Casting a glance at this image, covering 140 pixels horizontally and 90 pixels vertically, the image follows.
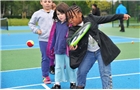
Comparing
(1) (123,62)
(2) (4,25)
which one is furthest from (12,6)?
(1) (123,62)

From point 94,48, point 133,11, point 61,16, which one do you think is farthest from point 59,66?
point 133,11

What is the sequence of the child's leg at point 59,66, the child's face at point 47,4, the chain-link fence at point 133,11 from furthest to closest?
the chain-link fence at point 133,11
the child's face at point 47,4
the child's leg at point 59,66

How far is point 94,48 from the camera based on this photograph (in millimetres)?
3779

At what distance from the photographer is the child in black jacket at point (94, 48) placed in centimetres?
371

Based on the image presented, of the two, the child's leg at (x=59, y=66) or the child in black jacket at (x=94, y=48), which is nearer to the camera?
the child in black jacket at (x=94, y=48)

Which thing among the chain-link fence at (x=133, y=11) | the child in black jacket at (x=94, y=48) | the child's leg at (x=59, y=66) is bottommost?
the chain-link fence at (x=133, y=11)

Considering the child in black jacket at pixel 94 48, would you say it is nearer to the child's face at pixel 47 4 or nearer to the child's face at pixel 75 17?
the child's face at pixel 75 17

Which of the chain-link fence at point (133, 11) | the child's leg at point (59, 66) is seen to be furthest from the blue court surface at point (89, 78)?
the chain-link fence at point (133, 11)

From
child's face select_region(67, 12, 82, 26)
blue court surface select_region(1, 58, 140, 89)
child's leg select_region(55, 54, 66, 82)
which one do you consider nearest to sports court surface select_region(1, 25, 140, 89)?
blue court surface select_region(1, 58, 140, 89)

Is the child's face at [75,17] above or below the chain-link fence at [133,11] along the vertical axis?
above

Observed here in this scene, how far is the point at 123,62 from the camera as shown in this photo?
6.91 meters

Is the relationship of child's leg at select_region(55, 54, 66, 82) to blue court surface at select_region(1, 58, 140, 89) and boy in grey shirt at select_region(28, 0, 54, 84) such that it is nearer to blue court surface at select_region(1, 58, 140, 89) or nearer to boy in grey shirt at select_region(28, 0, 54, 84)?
blue court surface at select_region(1, 58, 140, 89)

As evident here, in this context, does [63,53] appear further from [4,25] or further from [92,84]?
[4,25]

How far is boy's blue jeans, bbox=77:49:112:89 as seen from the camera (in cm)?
372
